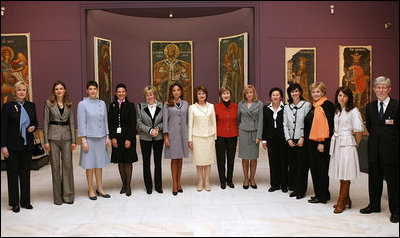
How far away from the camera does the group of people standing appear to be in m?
5.89

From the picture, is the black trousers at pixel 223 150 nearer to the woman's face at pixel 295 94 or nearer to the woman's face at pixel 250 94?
the woman's face at pixel 250 94

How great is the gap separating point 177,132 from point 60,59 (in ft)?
23.4

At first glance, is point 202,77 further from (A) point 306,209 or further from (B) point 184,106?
(A) point 306,209

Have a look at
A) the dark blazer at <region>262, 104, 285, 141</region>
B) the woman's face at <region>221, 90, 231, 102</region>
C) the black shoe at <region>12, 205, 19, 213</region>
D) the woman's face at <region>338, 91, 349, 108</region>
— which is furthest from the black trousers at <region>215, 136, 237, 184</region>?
the black shoe at <region>12, 205, 19, 213</region>

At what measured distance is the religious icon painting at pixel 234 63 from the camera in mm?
13445

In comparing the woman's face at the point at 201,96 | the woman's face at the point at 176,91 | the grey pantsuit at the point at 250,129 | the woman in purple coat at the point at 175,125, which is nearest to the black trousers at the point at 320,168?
the grey pantsuit at the point at 250,129

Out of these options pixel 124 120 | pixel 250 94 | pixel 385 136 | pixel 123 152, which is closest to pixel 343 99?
pixel 385 136

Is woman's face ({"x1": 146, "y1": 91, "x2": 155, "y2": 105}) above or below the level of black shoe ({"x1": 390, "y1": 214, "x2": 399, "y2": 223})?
above

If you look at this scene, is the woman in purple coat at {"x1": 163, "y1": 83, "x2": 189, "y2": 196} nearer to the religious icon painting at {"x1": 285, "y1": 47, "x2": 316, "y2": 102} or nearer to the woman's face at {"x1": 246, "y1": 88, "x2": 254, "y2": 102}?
the woman's face at {"x1": 246, "y1": 88, "x2": 254, "y2": 102}

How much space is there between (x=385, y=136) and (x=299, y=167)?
1.65 metres

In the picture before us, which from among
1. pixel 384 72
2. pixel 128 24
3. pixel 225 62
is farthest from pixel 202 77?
pixel 384 72

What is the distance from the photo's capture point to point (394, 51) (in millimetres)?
12703

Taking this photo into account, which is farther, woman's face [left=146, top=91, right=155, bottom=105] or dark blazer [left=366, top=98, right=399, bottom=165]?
woman's face [left=146, top=91, right=155, bottom=105]

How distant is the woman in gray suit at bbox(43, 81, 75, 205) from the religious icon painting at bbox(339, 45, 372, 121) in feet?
29.9
